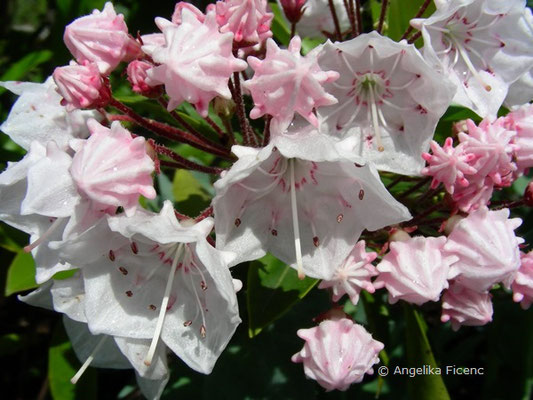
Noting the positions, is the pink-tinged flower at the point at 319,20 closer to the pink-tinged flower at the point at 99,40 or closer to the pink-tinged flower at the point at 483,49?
the pink-tinged flower at the point at 483,49

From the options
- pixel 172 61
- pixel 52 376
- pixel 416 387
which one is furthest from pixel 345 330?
pixel 52 376

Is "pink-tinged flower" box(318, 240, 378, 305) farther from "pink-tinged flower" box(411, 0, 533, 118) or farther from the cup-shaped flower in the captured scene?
"pink-tinged flower" box(411, 0, 533, 118)

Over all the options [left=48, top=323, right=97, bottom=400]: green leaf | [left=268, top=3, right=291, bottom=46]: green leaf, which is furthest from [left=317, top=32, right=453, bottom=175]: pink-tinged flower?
[left=48, top=323, right=97, bottom=400]: green leaf

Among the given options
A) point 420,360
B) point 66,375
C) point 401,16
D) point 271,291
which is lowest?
point 66,375

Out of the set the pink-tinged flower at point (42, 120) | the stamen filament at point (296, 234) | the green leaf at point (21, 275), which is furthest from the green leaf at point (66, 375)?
the stamen filament at point (296, 234)

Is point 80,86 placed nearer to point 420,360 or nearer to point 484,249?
point 484,249

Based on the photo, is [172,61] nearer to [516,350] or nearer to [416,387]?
[416,387]

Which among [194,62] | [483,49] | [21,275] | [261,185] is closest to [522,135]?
[483,49]

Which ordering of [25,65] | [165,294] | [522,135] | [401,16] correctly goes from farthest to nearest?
[25,65], [401,16], [522,135], [165,294]
